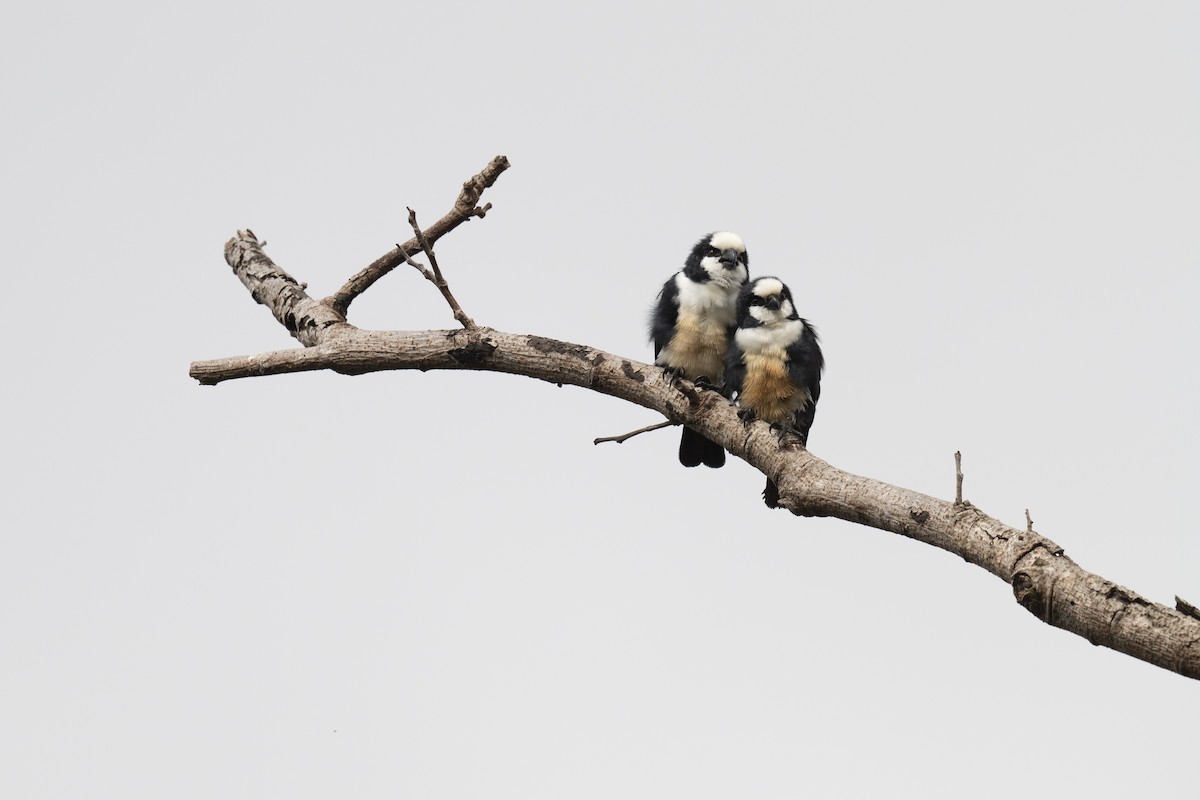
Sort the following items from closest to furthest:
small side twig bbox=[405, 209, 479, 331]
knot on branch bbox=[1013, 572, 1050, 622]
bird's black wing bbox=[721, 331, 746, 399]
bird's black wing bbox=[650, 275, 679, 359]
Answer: knot on branch bbox=[1013, 572, 1050, 622], small side twig bbox=[405, 209, 479, 331], bird's black wing bbox=[721, 331, 746, 399], bird's black wing bbox=[650, 275, 679, 359]

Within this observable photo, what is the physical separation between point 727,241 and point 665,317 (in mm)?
434

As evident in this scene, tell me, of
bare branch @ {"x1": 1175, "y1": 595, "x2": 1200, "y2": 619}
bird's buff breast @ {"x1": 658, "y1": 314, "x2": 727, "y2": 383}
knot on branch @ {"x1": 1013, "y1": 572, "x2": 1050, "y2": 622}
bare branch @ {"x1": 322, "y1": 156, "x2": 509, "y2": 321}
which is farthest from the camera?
bird's buff breast @ {"x1": 658, "y1": 314, "x2": 727, "y2": 383}

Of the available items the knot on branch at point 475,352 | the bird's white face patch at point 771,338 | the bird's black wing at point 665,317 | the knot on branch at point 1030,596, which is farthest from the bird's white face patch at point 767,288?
the knot on branch at point 1030,596

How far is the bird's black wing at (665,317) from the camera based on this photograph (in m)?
5.72

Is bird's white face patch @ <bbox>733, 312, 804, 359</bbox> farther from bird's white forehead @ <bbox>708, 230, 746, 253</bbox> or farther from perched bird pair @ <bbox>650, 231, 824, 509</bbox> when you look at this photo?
bird's white forehead @ <bbox>708, 230, 746, 253</bbox>

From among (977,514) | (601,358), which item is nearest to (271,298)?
(601,358)

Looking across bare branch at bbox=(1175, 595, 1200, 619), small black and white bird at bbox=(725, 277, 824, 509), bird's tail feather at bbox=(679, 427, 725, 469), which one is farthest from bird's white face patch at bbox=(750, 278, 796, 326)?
bare branch at bbox=(1175, 595, 1200, 619)

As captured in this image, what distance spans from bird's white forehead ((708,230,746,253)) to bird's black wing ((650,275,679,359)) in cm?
27

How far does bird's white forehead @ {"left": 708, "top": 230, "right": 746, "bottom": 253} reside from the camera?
5.73m

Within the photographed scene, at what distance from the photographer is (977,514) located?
379cm

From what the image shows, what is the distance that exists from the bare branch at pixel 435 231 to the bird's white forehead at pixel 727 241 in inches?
39.5

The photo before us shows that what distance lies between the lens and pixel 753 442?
4645 mm

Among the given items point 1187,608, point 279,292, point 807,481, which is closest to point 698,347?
point 807,481

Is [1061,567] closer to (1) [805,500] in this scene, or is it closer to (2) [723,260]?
(1) [805,500]
